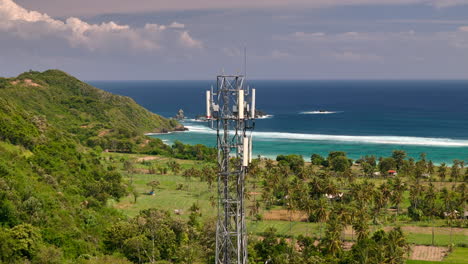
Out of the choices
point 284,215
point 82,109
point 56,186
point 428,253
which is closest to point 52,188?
point 56,186

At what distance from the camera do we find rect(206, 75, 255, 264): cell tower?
820 inches

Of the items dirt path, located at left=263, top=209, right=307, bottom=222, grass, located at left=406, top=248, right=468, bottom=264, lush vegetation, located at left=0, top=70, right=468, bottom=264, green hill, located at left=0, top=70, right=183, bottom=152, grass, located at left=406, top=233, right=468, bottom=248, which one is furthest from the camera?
green hill, located at left=0, top=70, right=183, bottom=152

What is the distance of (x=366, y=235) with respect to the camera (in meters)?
50.9

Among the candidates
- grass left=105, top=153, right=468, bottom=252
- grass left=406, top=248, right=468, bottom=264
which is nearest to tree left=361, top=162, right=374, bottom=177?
grass left=105, top=153, right=468, bottom=252

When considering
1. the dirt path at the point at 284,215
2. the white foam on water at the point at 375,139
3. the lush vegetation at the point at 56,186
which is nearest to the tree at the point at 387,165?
the dirt path at the point at 284,215

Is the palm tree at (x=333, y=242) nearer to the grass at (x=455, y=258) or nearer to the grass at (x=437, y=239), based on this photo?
the grass at (x=455, y=258)

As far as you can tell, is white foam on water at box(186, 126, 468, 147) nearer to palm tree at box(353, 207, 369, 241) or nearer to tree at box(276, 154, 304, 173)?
tree at box(276, 154, 304, 173)

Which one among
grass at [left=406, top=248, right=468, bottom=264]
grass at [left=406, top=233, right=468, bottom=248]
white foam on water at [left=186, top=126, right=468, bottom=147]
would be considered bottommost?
grass at [left=406, top=248, right=468, bottom=264]

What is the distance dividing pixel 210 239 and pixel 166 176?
158 ft

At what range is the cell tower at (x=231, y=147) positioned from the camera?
820 inches

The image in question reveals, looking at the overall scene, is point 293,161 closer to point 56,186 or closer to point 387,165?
point 387,165

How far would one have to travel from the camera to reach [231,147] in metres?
21.5

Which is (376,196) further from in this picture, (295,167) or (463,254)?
(295,167)

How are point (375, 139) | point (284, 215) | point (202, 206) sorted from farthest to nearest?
point (375, 139), point (202, 206), point (284, 215)
